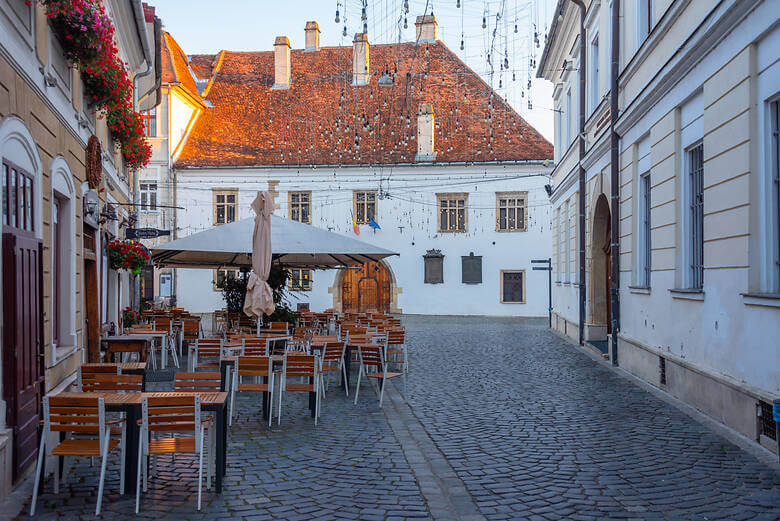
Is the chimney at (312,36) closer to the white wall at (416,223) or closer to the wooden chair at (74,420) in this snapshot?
the white wall at (416,223)

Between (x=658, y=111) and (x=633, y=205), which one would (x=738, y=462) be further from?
(x=633, y=205)

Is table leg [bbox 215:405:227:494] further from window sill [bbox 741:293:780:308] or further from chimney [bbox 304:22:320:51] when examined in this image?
chimney [bbox 304:22:320:51]

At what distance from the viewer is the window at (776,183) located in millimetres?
7719

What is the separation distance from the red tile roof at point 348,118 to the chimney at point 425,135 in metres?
0.38

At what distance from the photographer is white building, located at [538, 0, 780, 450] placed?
7.86 metres

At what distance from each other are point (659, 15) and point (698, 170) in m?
2.88

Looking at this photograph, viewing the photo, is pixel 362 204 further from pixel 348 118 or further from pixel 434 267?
pixel 348 118

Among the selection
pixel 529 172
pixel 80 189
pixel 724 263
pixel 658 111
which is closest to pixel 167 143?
pixel 529 172

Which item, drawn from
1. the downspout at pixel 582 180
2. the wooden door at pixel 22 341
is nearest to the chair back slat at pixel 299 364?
the wooden door at pixel 22 341

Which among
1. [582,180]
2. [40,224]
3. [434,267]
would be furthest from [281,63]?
[40,224]

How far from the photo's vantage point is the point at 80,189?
10930 mm

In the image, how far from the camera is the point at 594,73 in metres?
18.0

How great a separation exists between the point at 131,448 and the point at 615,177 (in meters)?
11.4

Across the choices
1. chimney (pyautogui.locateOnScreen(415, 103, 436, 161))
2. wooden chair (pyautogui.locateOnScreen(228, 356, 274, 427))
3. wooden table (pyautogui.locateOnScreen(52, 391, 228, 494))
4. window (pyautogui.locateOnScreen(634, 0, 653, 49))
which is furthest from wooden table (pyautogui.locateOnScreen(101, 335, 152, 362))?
chimney (pyautogui.locateOnScreen(415, 103, 436, 161))
